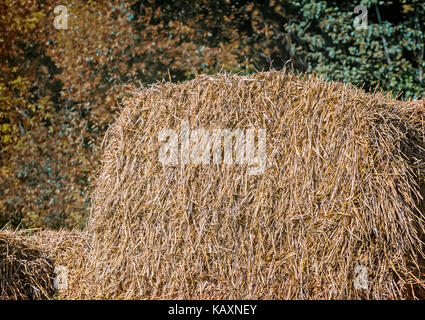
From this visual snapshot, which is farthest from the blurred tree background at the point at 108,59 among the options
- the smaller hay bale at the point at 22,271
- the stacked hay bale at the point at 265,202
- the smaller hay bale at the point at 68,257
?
the stacked hay bale at the point at 265,202

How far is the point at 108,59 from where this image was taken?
7223 millimetres

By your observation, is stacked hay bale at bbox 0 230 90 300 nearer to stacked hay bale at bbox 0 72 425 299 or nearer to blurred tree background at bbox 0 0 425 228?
stacked hay bale at bbox 0 72 425 299

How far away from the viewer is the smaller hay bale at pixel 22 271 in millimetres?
3904

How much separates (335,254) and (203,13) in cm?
563

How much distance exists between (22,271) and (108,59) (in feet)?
12.7

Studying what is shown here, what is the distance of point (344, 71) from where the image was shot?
25.0ft

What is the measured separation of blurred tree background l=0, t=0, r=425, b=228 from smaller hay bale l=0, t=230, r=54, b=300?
2959mm

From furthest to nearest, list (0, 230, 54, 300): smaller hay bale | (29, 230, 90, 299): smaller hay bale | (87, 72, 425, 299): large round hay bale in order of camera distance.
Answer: (29, 230, 90, 299): smaller hay bale < (0, 230, 54, 300): smaller hay bale < (87, 72, 425, 299): large round hay bale

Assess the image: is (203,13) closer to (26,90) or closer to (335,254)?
(26,90)

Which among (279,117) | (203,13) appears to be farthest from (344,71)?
(279,117)

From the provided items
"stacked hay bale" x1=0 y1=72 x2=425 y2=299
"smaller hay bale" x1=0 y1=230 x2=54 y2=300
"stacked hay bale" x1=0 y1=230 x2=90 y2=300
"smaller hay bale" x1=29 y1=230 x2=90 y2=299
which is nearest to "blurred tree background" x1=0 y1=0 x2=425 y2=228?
"smaller hay bale" x1=29 y1=230 x2=90 y2=299

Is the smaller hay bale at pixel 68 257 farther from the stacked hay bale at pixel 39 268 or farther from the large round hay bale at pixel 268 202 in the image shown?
the large round hay bale at pixel 268 202

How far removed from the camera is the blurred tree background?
730 cm

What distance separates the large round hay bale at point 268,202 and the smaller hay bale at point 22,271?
430 mm
